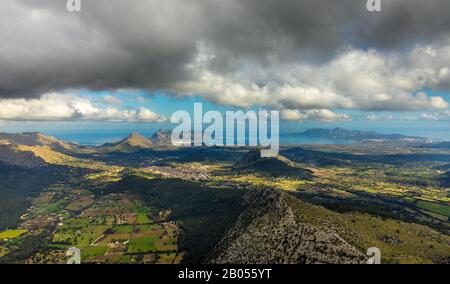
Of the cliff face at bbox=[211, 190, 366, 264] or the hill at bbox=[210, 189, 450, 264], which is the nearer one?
the cliff face at bbox=[211, 190, 366, 264]

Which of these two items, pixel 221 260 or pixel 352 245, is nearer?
pixel 352 245

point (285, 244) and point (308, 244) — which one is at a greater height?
point (308, 244)

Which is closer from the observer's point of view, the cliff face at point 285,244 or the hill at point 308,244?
the cliff face at point 285,244

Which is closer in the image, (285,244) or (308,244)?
(308,244)

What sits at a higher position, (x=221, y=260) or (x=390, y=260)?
(x=390, y=260)
